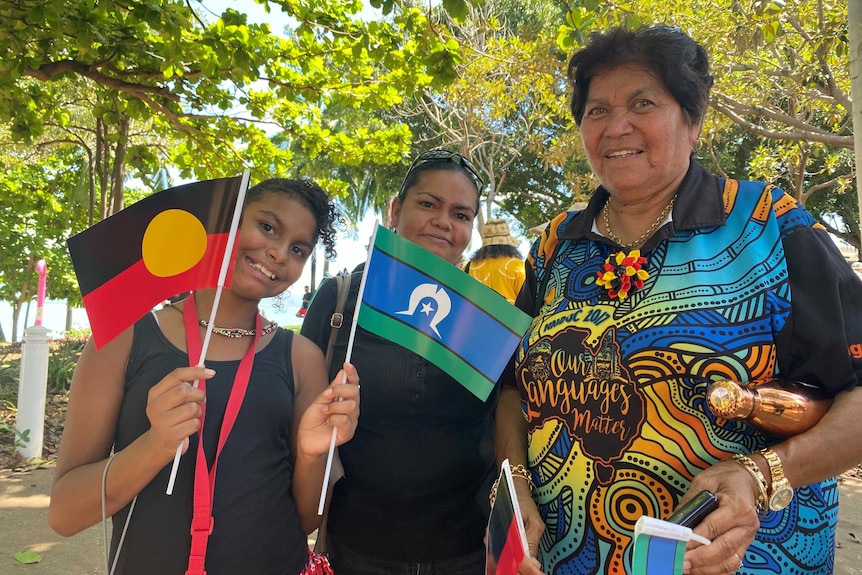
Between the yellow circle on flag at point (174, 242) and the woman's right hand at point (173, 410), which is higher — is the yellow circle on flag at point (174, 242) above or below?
above

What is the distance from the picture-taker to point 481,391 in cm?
179

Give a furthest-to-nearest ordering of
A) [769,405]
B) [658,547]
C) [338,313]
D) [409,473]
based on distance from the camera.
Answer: [338,313] < [409,473] < [769,405] < [658,547]

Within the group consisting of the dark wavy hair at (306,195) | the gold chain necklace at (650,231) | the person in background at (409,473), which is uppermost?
the dark wavy hair at (306,195)

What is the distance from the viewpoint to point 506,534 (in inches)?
51.5

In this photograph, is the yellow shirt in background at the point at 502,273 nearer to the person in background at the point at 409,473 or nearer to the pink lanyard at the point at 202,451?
the person in background at the point at 409,473

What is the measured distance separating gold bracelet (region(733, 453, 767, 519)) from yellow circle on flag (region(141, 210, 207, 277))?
1555mm

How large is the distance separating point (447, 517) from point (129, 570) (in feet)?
3.45

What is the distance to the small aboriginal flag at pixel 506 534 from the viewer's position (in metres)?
1.22

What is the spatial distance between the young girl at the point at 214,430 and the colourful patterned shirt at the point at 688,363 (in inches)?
26.2

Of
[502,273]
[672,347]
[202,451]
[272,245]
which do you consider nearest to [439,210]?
[272,245]

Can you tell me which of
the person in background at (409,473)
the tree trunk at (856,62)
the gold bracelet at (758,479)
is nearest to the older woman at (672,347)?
the gold bracelet at (758,479)

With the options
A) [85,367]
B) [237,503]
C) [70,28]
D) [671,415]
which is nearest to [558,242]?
[671,415]

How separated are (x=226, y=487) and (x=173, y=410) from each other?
1.15ft

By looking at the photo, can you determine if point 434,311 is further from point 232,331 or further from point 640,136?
point 640,136
